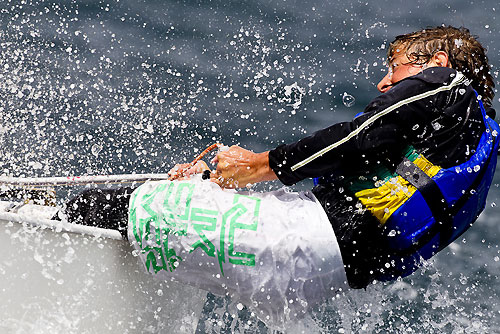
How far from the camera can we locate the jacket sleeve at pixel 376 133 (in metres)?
2.16

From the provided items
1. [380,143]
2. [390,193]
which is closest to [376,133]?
[380,143]

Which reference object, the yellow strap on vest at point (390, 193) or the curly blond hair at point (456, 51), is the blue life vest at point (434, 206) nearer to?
the yellow strap on vest at point (390, 193)

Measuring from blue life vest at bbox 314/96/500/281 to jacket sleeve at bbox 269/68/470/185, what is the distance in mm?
105

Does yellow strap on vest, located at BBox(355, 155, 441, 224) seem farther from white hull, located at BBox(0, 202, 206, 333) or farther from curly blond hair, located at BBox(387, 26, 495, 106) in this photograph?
white hull, located at BBox(0, 202, 206, 333)

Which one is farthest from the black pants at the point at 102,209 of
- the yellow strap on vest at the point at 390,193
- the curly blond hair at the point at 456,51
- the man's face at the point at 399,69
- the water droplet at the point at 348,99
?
the water droplet at the point at 348,99

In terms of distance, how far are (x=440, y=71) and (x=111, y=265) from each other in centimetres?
146

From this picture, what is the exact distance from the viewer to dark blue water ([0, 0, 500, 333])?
3.87 metres

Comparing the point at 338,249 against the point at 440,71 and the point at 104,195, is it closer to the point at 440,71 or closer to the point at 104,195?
the point at 440,71

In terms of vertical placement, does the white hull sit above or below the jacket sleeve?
below

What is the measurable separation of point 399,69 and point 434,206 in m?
0.59

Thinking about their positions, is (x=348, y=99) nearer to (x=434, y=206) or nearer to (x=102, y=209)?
(x=434, y=206)

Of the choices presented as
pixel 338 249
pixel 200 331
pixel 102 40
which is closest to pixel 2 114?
pixel 102 40

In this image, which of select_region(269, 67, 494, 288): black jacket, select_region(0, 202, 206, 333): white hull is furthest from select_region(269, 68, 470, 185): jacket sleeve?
select_region(0, 202, 206, 333): white hull

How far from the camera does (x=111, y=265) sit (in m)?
2.48
